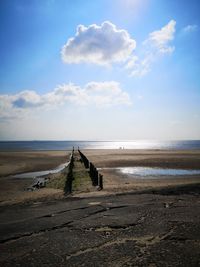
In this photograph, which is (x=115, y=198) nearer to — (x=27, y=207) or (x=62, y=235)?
(x=27, y=207)

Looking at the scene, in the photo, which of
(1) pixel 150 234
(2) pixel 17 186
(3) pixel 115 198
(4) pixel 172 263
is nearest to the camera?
(4) pixel 172 263

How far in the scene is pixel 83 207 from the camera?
374 inches

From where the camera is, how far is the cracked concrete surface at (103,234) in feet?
16.6

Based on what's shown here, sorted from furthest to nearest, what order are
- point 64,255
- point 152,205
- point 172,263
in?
point 152,205 < point 64,255 < point 172,263

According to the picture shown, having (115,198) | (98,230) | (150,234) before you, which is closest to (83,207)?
(115,198)

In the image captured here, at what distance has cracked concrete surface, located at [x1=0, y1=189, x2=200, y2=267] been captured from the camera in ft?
16.6

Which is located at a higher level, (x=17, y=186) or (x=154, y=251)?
(x=154, y=251)

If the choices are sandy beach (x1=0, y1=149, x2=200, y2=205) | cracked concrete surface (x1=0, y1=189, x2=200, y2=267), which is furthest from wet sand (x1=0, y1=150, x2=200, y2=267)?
sandy beach (x1=0, y1=149, x2=200, y2=205)

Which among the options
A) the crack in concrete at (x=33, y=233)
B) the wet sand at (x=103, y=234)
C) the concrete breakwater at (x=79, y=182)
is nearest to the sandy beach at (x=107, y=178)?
the concrete breakwater at (x=79, y=182)

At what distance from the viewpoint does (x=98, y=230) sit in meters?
6.72

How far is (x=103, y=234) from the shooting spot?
21.0 feet

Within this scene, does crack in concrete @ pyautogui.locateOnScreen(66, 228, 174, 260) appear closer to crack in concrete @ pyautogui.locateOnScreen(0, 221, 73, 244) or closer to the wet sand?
the wet sand

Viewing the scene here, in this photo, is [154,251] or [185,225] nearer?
[154,251]

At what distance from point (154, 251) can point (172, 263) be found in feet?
1.82
